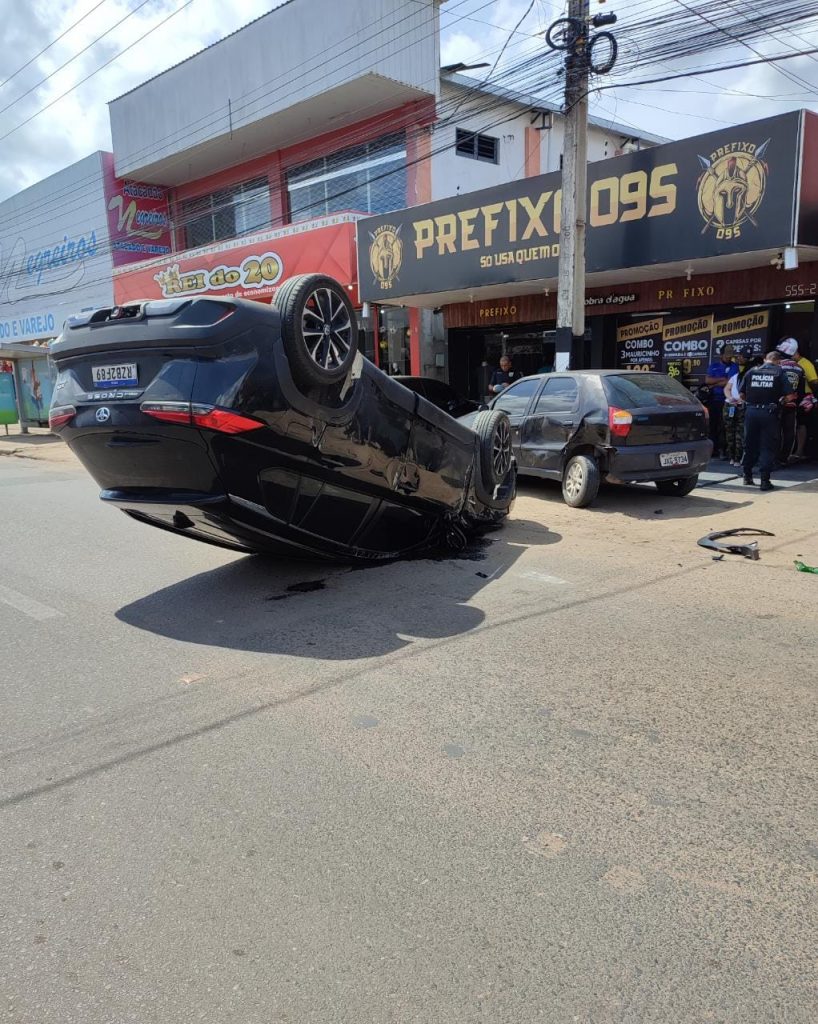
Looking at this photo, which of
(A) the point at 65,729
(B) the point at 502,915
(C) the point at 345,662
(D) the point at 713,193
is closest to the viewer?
(B) the point at 502,915

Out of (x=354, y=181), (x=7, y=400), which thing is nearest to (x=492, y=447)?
(x=354, y=181)

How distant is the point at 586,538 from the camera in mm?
7430

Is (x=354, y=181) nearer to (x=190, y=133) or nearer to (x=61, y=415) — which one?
(x=190, y=133)

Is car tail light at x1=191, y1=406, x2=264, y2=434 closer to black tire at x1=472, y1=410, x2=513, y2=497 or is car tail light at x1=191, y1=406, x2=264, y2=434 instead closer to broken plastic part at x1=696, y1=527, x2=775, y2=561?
black tire at x1=472, y1=410, x2=513, y2=497

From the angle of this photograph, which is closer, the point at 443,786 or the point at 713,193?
the point at 443,786

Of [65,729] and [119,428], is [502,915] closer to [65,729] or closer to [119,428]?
[65,729]

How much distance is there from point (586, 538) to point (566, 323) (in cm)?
519

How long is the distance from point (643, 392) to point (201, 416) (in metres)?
6.17

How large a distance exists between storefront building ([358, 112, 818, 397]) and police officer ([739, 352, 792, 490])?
1.78m

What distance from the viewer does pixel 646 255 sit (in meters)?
11.3

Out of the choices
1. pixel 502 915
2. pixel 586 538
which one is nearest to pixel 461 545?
pixel 586 538

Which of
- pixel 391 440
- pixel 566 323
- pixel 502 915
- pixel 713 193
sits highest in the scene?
pixel 713 193

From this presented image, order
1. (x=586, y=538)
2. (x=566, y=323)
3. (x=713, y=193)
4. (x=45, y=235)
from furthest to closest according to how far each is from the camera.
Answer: (x=45, y=235)
(x=566, y=323)
(x=713, y=193)
(x=586, y=538)

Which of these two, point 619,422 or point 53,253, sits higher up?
Result: point 53,253
